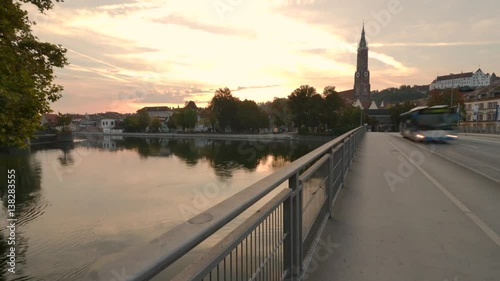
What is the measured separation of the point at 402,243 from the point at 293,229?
2.15m

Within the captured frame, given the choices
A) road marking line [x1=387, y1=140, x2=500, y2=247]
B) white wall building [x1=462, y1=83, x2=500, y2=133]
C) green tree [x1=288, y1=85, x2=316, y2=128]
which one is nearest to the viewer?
road marking line [x1=387, y1=140, x2=500, y2=247]

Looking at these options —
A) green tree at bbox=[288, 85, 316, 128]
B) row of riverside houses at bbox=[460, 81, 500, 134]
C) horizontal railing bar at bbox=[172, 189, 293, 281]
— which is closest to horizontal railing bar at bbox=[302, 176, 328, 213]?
horizontal railing bar at bbox=[172, 189, 293, 281]

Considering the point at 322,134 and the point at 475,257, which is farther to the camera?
the point at 322,134

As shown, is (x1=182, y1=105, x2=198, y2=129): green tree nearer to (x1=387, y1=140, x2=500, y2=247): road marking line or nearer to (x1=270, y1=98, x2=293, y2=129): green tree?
(x1=270, y1=98, x2=293, y2=129): green tree

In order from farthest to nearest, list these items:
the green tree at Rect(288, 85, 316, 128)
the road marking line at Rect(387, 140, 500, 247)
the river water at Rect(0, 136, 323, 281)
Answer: the green tree at Rect(288, 85, 316, 128) < the river water at Rect(0, 136, 323, 281) < the road marking line at Rect(387, 140, 500, 247)

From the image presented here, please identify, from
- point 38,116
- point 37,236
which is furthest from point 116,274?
point 37,236

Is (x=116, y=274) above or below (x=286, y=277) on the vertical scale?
above

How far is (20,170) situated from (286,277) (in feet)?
142

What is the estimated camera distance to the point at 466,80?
164750 mm

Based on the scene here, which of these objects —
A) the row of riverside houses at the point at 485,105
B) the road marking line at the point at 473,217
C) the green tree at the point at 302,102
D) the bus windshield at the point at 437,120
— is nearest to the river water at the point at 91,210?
the road marking line at the point at 473,217

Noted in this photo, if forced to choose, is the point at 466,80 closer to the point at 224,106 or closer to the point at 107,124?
the point at 224,106

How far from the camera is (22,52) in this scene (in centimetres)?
1211

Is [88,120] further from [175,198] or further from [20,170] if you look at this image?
[175,198]

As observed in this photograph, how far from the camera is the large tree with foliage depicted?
411 inches
